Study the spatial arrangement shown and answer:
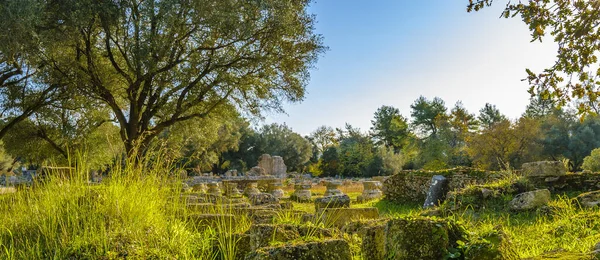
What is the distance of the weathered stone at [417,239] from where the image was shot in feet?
9.02

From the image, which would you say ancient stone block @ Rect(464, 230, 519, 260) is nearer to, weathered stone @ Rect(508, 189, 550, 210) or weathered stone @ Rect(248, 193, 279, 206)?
weathered stone @ Rect(508, 189, 550, 210)

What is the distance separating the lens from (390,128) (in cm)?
5950

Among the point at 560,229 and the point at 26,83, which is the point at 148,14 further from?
the point at 560,229

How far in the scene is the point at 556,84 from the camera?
496 centimetres

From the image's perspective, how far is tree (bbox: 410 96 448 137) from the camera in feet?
182

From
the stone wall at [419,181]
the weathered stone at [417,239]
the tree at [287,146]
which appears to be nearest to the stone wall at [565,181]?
the stone wall at [419,181]

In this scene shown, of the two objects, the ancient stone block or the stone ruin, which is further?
the stone ruin

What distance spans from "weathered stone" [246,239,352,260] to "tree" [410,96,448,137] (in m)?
55.0

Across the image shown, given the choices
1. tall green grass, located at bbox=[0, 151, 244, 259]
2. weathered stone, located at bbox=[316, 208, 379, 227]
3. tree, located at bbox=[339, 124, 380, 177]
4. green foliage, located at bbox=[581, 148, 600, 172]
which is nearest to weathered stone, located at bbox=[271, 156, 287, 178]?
tree, located at bbox=[339, 124, 380, 177]

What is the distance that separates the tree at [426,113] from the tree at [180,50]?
41711 millimetres

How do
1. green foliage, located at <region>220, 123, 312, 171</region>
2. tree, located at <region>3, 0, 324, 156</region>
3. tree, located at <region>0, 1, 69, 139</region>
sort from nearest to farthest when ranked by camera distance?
tree, located at <region>0, 1, 69, 139</region>
tree, located at <region>3, 0, 324, 156</region>
green foliage, located at <region>220, 123, 312, 171</region>

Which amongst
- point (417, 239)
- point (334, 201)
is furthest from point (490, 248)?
point (334, 201)

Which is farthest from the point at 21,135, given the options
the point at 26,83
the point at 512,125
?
the point at 512,125

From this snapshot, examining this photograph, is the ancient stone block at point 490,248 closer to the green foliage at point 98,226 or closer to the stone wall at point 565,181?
the green foliage at point 98,226
